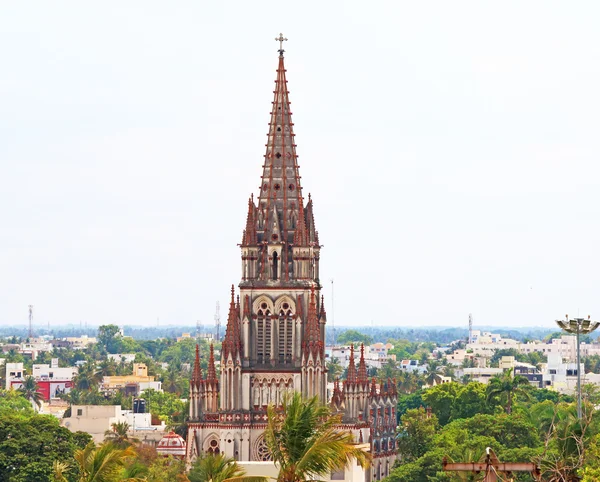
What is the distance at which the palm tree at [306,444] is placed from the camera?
5278 cm

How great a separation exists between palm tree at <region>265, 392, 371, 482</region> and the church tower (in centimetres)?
4774

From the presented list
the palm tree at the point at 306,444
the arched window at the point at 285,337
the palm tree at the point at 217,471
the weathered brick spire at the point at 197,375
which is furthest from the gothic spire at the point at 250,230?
the palm tree at the point at 306,444

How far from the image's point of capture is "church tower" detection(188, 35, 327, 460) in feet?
337

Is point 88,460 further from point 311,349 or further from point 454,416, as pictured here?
point 454,416

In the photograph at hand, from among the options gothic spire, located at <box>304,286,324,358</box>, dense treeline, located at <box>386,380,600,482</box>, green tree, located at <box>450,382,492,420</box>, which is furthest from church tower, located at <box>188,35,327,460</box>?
green tree, located at <box>450,382,492,420</box>

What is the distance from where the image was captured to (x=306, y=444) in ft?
175

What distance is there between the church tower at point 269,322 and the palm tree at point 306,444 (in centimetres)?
4774

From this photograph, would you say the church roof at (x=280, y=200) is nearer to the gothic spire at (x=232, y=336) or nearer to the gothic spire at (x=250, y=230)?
the gothic spire at (x=250, y=230)

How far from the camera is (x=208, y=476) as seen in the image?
64.4m

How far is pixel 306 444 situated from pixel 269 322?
167 feet

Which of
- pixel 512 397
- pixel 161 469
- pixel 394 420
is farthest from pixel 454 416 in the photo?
pixel 161 469

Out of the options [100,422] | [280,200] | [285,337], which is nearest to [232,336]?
[285,337]

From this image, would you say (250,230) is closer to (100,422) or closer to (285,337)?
(285,337)

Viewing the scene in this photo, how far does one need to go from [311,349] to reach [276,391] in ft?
9.40
